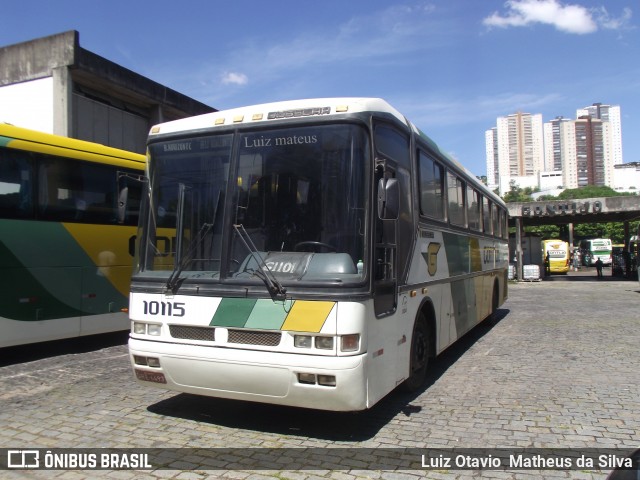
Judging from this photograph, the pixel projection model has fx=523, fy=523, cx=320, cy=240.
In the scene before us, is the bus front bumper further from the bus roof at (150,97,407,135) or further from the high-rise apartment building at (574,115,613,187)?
the high-rise apartment building at (574,115,613,187)

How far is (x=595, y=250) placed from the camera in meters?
52.7

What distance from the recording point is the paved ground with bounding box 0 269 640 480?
4113 millimetres

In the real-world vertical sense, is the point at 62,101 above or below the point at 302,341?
above

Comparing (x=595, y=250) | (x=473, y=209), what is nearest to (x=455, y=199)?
(x=473, y=209)

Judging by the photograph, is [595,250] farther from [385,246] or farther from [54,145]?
[385,246]

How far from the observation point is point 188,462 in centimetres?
416

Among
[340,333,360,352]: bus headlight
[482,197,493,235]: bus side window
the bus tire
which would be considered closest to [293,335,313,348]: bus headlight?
[340,333,360,352]: bus headlight

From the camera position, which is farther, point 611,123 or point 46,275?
point 611,123

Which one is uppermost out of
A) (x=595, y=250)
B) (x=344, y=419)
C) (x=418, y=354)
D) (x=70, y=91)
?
(x=70, y=91)

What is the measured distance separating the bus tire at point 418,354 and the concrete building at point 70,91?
11643 millimetres

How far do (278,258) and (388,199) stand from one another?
3.58ft

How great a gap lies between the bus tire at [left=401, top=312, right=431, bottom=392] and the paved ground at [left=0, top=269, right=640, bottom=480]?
17cm

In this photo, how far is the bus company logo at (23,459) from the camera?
4.14 m

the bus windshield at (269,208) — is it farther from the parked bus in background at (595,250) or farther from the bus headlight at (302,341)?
the parked bus in background at (595,250)
